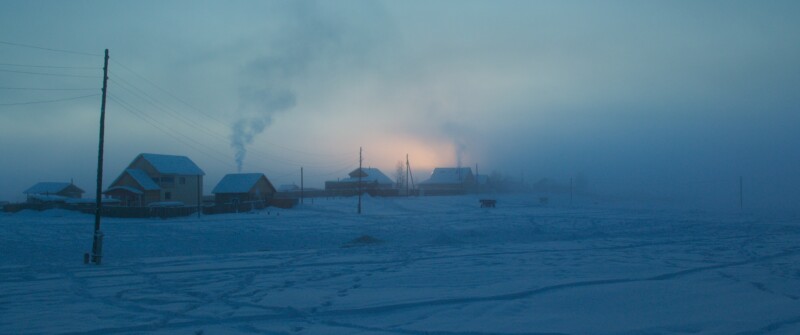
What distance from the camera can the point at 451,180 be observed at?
11194cm

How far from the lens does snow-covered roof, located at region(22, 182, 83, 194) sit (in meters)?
76.6

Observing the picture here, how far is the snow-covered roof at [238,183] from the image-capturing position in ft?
196

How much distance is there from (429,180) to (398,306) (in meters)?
103

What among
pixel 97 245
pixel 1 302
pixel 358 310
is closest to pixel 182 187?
pixel 97 245

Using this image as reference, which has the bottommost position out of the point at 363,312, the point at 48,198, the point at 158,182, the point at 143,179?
the point at 363,312

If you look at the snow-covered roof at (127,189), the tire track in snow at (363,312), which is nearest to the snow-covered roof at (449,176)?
the snow-covered roof at (127,189)

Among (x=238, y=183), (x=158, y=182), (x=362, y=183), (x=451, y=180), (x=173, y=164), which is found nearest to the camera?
(x=158, y=182)

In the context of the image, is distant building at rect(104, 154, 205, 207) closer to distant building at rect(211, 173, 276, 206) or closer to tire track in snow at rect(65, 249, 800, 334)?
distant building at rect(211, 173, 276, 206)

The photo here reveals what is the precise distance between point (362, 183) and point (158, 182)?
43804 millimetres

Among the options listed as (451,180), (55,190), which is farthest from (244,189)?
(451,180)

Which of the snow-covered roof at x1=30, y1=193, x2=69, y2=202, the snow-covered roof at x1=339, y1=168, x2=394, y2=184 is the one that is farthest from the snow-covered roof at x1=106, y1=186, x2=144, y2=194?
the snow-covered roof at x1=339, y1=168, x2=394, y2=184

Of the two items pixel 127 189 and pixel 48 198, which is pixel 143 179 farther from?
pixel 48 198

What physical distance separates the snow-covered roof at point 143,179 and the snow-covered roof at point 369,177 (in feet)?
153

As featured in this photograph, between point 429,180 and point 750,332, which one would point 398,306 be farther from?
point 429,180
